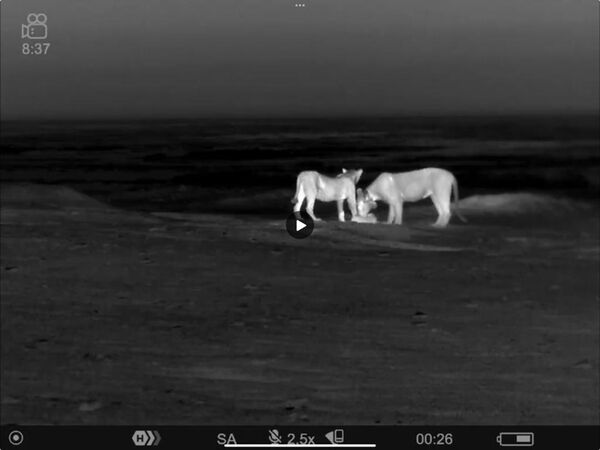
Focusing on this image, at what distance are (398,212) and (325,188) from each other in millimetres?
178

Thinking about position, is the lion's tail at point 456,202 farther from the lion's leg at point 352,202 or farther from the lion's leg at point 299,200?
the lion's leg at point 299,200

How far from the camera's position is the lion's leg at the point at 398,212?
1993mm

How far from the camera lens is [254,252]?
2061mm

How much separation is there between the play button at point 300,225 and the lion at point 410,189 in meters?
0.11

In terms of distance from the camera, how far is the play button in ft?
6.56

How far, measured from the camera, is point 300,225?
6.57 feet

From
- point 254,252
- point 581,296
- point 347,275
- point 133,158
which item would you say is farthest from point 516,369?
point 133,158
